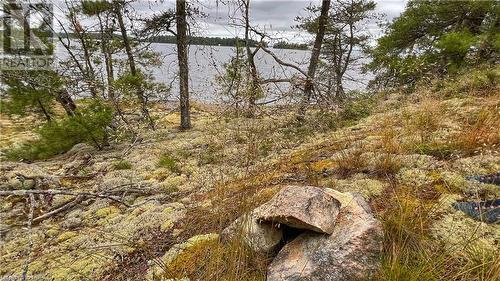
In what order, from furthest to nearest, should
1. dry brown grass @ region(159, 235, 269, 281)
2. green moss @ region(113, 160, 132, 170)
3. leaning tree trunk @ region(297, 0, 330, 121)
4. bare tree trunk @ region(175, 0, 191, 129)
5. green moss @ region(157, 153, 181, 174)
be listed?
bare tree trunk @ region(175, 0, 191, 129) → leaning tree trunk @ region(297, 0, 330, 121) → green moss @ region(113, 160, 132, 170) → green moss @ region(157, 153, 181, 174) → dry brown grass @ region(159, 235, 269, 281)

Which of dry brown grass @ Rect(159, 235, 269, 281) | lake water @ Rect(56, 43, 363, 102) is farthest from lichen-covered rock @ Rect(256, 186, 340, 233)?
lake water @ Rect(56, 43, 363, 102)

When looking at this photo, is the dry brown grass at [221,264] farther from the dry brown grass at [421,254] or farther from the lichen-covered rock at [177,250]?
the dry brown grass at [421,254]

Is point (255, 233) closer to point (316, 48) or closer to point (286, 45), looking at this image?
point (316, 48)

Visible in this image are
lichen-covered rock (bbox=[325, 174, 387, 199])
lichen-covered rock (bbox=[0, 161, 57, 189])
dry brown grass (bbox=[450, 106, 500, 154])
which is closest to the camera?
lichen-covered rock (bbox=[325, 174, 387, 199])

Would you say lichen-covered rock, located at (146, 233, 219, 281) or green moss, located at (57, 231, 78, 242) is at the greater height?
lichen-covered rock, located at (146, 233, 219, 281)

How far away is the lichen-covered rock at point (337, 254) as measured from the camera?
212 cm

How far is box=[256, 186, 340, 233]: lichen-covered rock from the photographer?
233 centimetres

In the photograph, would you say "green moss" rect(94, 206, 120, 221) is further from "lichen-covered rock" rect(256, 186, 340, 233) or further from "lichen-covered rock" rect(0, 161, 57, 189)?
"lichen-covered rock" rect(256, 186, 340, 233)

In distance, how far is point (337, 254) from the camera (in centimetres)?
218

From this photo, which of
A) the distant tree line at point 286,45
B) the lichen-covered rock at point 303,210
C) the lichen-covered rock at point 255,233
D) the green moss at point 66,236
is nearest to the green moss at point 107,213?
the green moss at point 66,236

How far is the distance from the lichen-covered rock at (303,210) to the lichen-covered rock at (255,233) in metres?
0.07

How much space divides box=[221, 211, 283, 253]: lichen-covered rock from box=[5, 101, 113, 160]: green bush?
6122 mm

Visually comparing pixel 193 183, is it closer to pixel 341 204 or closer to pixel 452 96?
pixel 341 204

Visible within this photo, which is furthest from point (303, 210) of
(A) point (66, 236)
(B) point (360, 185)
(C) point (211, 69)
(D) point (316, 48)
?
(D) point (316, 48)
